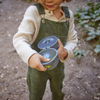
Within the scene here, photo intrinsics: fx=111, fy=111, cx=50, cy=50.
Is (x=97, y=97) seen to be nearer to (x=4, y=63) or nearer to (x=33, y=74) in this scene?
(x=33, y=74)

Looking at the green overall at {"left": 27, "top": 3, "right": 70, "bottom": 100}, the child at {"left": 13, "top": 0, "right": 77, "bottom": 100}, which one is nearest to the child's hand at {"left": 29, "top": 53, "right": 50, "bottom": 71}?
the child at {"left": 13, "top": 0, "right": 77, "bottom": 100}

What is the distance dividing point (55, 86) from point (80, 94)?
0.69m

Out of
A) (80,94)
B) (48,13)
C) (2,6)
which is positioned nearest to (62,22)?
(48,13)

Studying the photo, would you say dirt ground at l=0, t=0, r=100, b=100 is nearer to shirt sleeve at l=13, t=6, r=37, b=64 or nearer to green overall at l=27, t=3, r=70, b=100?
green overall at l=27, t=3, r=70, b=100

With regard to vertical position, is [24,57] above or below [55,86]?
above

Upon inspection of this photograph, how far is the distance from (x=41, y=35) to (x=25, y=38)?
0.16 meters

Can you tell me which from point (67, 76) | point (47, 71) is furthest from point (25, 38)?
point (67, 76)

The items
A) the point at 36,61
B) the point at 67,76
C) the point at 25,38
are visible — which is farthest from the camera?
the point at 67,76

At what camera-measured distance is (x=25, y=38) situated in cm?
73

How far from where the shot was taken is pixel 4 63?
6.60 ft

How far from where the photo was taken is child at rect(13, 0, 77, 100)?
0.66 metres

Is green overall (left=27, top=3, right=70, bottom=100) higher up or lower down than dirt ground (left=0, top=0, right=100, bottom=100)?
higher up

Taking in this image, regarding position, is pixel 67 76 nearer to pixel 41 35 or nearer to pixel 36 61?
pixel 41 35

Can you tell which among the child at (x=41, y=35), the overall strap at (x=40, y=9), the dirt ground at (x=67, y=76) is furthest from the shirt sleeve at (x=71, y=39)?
the dirt ground at (x=67, y=76)
